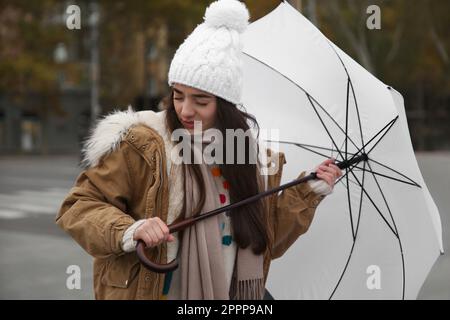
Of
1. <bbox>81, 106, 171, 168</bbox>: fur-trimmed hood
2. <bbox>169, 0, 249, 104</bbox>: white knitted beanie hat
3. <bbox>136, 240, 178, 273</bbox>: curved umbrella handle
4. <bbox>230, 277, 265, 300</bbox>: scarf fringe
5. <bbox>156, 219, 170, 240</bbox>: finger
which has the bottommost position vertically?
<bbox>230, 277, 265, 300</bbox>: scarf fringe

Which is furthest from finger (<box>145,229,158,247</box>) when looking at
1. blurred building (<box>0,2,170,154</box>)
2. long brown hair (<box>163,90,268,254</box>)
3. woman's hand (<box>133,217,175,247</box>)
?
blurred building (<box>0,2,170,154</box>)

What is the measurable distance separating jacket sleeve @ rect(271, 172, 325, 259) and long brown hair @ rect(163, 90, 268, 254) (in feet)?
0.45

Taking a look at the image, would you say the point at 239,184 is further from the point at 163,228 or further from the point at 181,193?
the point at 163,228

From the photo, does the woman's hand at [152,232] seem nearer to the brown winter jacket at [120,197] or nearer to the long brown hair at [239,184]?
the brown winter jacket at [120,197]

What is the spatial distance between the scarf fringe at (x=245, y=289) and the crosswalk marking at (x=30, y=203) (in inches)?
384

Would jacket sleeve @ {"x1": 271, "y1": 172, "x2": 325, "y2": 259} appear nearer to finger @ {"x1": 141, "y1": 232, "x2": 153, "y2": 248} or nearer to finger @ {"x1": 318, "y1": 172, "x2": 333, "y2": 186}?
finger @ {"x1": 318, "y1": 172, "x2": 333, "y2": 186}

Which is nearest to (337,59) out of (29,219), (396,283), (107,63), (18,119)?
(396,283)

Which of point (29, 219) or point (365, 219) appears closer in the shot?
point (365, 219)

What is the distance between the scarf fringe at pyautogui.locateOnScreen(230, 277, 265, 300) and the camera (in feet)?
7.63

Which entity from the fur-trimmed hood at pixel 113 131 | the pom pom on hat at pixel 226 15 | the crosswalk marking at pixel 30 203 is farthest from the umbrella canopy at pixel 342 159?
the crosswalk marking at pixel 30 203

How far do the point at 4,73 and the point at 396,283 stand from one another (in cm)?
3051
